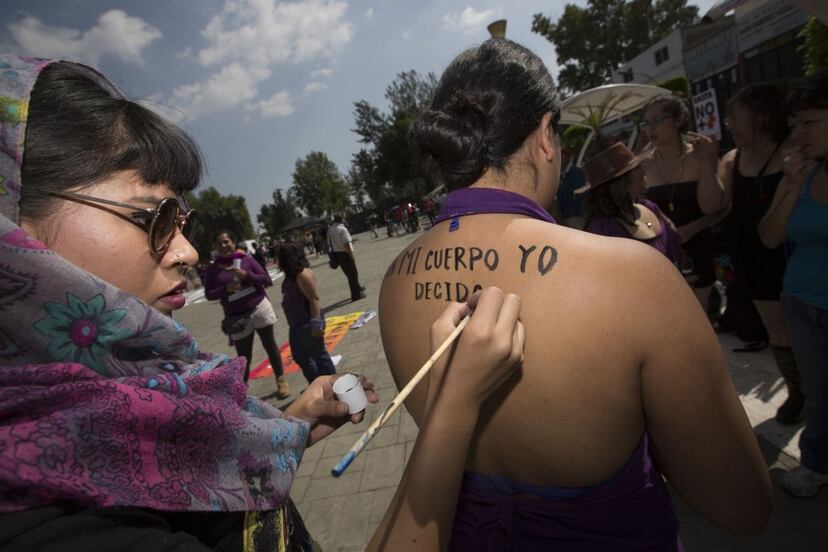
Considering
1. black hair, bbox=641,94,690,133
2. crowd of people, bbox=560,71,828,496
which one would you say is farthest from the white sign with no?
crowd of people, bbox=560,71,828,496

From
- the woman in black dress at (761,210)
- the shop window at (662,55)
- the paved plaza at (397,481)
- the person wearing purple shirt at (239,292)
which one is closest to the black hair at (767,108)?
the woman in black dress at (761,210)

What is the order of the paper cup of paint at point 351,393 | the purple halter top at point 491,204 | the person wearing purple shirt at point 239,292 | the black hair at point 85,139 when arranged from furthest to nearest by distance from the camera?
the person wearing purple shirt at point 239,292, the paper cup of paint at point 351,393, the purple halter top at point 491,204, the black hair at point 85,139

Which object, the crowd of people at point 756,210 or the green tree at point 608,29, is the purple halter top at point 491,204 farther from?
the green tree at point 608,29

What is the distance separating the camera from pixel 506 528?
1225 mm

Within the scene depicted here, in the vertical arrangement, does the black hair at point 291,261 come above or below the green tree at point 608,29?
below

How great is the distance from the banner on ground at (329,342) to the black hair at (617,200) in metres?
4.72

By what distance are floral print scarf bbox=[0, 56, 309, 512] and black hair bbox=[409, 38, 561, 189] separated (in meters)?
0.95

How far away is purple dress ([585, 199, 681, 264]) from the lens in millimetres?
2932

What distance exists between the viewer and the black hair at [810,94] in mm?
2061

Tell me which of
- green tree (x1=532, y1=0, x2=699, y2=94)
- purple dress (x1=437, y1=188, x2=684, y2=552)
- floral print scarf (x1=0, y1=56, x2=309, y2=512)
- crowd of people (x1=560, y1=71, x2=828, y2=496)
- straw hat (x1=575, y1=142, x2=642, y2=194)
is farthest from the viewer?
green tree (x1=532, y1=0, x2=699, y2=94)

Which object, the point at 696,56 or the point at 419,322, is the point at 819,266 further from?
the point at 696,56

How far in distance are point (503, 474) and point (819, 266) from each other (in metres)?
2.20

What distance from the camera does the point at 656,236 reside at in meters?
2.99

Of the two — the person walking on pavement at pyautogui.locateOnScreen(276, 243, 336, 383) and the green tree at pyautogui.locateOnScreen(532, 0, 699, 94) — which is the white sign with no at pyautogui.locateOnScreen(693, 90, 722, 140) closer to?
the person walking on pavement at pyautogui.locateOnScreen(276, 243, 336, 383)
